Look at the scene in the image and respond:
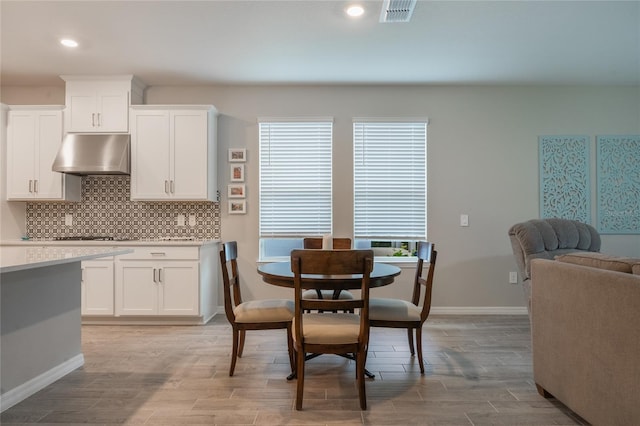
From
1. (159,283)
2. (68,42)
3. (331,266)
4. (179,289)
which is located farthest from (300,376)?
(68,42)

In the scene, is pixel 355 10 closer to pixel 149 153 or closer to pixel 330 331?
pixel 330 331

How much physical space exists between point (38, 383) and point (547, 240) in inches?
162

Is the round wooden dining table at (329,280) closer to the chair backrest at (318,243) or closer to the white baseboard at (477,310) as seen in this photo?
the chair backrest at (318,243)

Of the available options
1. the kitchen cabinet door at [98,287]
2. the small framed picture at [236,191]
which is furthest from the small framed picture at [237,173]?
the kitchen cabinet door at [98,287]

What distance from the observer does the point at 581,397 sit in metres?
1.76

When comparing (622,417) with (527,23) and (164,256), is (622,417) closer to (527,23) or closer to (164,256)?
(527,23)

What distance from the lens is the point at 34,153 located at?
12.8 ft

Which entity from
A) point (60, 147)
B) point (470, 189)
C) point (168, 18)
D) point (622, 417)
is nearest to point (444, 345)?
point (622, 417)

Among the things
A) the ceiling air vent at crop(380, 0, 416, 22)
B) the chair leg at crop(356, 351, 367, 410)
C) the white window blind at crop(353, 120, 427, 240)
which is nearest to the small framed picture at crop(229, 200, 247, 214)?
the white window blind at crop(353, 120, 427, 240)

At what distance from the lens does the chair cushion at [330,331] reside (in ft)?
6.54

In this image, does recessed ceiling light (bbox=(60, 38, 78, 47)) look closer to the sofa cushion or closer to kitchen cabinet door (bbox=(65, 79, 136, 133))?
kitchen cabinet door (bbox=(65, 79, 136, 133))

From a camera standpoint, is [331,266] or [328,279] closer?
[331,266]

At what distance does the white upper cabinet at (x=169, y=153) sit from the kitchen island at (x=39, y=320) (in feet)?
4.67

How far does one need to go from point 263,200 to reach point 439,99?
2.40 meters
